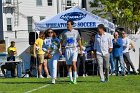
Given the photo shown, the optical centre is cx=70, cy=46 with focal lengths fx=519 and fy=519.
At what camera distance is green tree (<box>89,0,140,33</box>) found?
48.7 meters

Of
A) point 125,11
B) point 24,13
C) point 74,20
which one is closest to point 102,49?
point 74,20

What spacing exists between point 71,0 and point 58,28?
122ft

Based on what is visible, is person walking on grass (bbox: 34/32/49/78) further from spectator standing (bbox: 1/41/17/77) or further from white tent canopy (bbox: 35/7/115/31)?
white tent canopy (bbox: 35/7/115/31)

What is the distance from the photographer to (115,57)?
74.3 feet

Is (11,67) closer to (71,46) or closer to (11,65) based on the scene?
(11,65)

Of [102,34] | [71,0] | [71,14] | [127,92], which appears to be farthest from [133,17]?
[127,92]

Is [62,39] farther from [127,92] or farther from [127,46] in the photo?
[127,46]

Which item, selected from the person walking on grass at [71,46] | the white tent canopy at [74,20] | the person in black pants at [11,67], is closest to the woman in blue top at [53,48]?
the person walking on grass at [71,46]

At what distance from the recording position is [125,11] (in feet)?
159

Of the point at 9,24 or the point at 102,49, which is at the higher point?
the point at 9,24

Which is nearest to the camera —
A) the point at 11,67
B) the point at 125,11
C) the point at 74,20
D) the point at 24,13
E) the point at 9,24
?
the point at 11,67

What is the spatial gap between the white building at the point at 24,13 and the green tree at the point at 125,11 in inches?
346

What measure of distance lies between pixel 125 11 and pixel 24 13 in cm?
1419

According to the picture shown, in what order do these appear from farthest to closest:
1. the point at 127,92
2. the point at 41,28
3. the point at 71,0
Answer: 1. the point at 71,0
2. the point at 41,28
3. the point at 127,92
